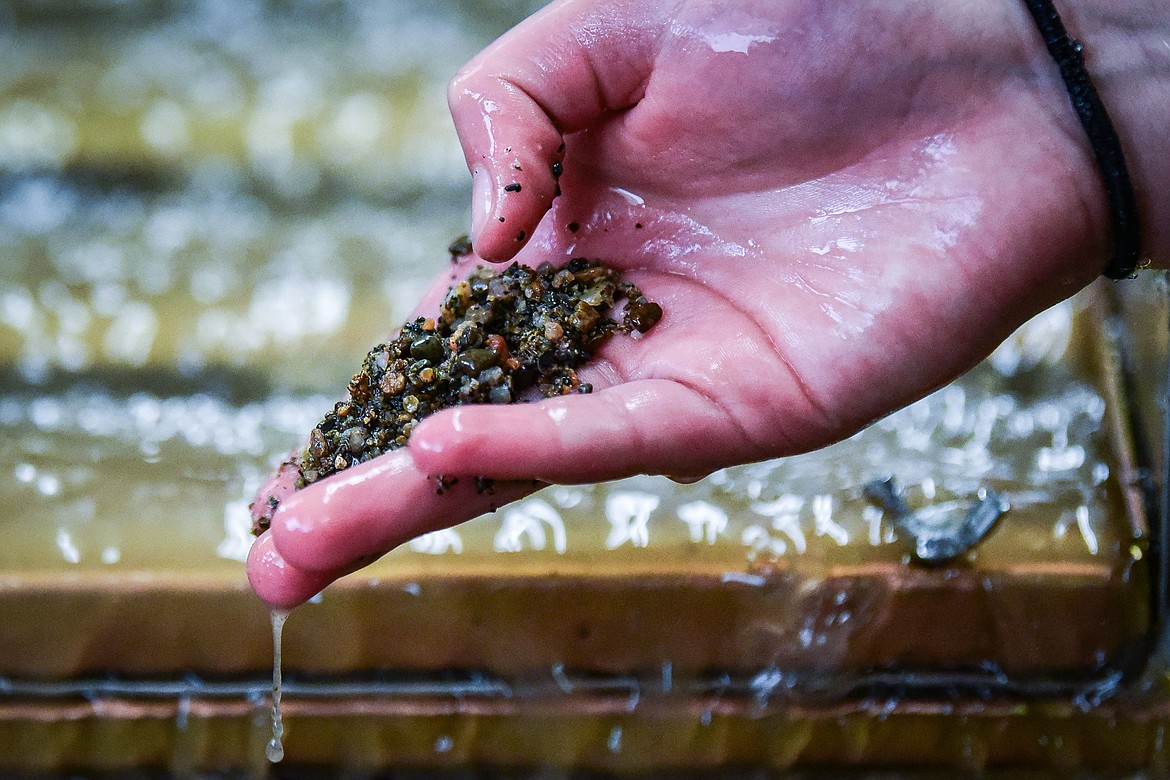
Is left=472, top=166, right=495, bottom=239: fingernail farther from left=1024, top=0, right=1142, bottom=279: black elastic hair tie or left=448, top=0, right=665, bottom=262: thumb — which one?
left=1024, top=0, right=1142, bottom=279: black elastic hair tie

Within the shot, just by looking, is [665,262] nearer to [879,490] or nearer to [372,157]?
[879,490]

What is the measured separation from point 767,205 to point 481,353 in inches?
18.7

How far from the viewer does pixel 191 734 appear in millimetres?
1614

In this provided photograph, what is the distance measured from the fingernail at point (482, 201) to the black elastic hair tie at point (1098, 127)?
756mm

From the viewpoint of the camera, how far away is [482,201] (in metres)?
1.19

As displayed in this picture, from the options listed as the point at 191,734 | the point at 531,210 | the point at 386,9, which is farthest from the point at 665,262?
the point at 386,9

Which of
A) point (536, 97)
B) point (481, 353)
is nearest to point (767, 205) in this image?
point (536, 97)

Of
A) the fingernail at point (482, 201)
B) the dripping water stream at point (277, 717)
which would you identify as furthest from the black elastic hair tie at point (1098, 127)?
the dripping water stream at point (277, 717)

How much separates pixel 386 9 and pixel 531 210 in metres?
1.69

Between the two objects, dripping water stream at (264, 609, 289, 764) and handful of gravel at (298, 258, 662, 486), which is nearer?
handful of gravel at (298, 258, 662, 486)

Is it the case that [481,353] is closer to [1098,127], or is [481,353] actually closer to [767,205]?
[767,205]

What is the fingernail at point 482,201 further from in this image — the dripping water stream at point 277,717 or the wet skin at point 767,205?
the dripping water stream at point 277,717

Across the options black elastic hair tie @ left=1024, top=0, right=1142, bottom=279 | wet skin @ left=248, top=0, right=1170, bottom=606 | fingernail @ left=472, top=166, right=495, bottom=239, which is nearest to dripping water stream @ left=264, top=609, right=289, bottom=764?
wet skin @ left=248, top=0, right=1170, bottom=606

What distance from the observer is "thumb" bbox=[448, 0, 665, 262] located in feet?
3.92
